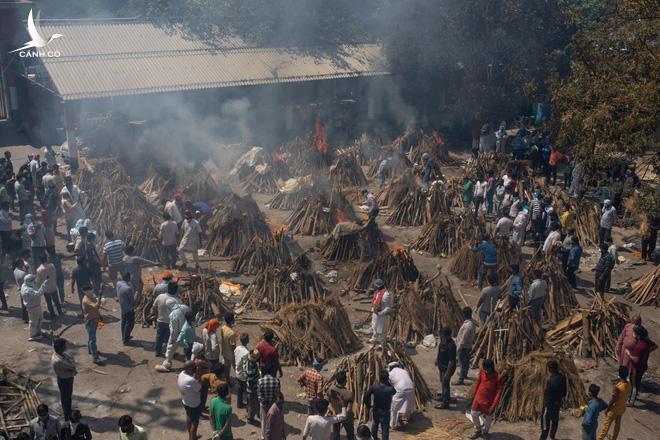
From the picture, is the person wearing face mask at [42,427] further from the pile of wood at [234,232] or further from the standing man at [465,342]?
the pile of wood at [234,232]

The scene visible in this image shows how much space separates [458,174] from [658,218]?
10.1m

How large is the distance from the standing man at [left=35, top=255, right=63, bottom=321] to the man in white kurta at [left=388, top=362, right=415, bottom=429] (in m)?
7.15

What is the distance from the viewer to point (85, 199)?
787 inches

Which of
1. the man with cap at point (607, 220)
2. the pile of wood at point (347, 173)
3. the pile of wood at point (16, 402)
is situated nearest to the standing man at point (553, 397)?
the pile of wood at point (16, 402)

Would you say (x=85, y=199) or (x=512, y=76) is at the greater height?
(x=512, y=76)

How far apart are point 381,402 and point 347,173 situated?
14602 mm

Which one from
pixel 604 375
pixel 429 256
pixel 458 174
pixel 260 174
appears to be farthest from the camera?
pixel 458 174

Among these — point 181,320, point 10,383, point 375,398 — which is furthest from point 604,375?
point 10,383

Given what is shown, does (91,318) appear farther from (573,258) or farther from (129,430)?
(573,258)

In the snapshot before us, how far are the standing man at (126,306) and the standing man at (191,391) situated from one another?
3.24 meters

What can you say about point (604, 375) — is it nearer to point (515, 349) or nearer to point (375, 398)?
point (515, 349)

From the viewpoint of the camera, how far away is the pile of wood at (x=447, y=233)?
18.3 m

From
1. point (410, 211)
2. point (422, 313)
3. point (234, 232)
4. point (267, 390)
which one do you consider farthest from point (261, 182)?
point (267, 390)

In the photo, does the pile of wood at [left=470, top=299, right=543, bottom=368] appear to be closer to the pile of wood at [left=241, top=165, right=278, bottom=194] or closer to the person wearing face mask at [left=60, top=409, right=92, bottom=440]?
the person wearing face mask at [left=60, top=409, right=92, bottom=440]
